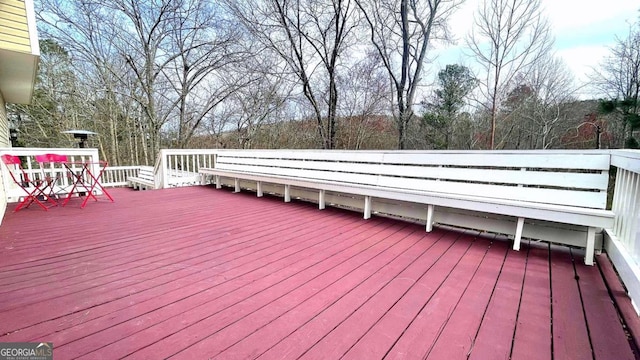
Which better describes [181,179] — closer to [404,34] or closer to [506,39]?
[404,34]

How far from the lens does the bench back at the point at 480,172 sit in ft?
6.82

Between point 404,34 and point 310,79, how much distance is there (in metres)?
3.29

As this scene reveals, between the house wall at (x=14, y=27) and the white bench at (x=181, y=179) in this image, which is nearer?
the house wall at (x=14, y=27)

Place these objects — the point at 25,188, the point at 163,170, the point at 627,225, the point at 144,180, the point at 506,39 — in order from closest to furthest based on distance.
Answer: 1. the point at 627,225
2. the point at 25,188
3. the point at 163,170
4. the point at 144,180
5. the point at 506,39

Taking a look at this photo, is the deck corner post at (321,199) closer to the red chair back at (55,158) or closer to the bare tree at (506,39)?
the red chair back at (55,158)

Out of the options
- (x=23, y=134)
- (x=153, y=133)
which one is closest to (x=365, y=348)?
(x=153, y=133)

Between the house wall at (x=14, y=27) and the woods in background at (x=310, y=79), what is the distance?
19.9 ft

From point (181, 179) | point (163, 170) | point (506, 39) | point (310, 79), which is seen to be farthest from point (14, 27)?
point (506, 39)

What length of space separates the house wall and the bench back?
392 cm

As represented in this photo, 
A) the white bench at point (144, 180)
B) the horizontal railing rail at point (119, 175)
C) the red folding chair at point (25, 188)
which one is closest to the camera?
the red folding chair at point (25, 188)

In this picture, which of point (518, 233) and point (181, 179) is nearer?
point (518, 233)

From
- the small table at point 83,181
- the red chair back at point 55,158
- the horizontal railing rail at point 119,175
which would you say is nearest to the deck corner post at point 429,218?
the small table at point 83,181

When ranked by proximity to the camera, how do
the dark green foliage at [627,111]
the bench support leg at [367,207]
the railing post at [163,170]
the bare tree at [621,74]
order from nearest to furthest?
the bench support leg at [367,207], the railing post at [163,170], the dark green foliage at [627,111], the bare tree at [621,74]

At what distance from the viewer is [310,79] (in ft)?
31.1
